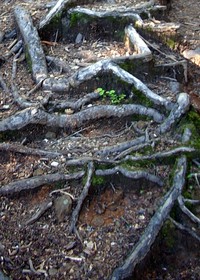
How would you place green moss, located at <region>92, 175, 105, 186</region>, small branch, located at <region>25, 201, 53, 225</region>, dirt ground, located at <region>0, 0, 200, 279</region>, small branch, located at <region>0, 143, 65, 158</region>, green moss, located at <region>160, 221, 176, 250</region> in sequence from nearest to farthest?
1. dirt ground, located at <region>0, 0, 200, 279</region>
2. green moss, located at <region>160, 221, 176, 250</region>
3. small branch, located at <region>25, 201, 53, 225</region>
4. green moss, located at <region>92, 175, 105, 186</region>
5. small branch, located at <region>0, 143, 65, 158</region>

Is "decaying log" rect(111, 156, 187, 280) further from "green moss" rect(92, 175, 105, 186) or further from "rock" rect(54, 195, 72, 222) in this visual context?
"rock" rect(54, 195, 72, 222)

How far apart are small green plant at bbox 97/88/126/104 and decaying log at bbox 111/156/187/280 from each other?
1445 mm

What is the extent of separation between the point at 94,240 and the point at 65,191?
0.67m

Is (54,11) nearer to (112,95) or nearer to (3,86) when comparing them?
(3,86)

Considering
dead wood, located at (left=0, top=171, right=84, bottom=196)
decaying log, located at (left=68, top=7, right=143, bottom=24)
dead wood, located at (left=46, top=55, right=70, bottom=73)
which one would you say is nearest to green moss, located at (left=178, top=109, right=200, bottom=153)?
dead wood, located at (left=0, top=171, right=84, bottom=196)

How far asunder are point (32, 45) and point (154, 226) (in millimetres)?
3751

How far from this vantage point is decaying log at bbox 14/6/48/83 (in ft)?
24.7

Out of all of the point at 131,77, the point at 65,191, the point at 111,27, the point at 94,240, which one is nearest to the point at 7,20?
the point at 111,27

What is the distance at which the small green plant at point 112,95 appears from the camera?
697 cm

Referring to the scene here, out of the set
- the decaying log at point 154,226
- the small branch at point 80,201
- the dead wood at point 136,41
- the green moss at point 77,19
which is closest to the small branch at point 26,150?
the small branch at point 80,201

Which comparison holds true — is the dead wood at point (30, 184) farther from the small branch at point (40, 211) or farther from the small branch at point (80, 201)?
the small branch at point (40, 211)

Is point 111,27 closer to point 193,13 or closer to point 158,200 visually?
point 193,13

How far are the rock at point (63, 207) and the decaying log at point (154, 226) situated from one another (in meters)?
0.87

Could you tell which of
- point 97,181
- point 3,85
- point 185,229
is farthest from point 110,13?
point 185,229
